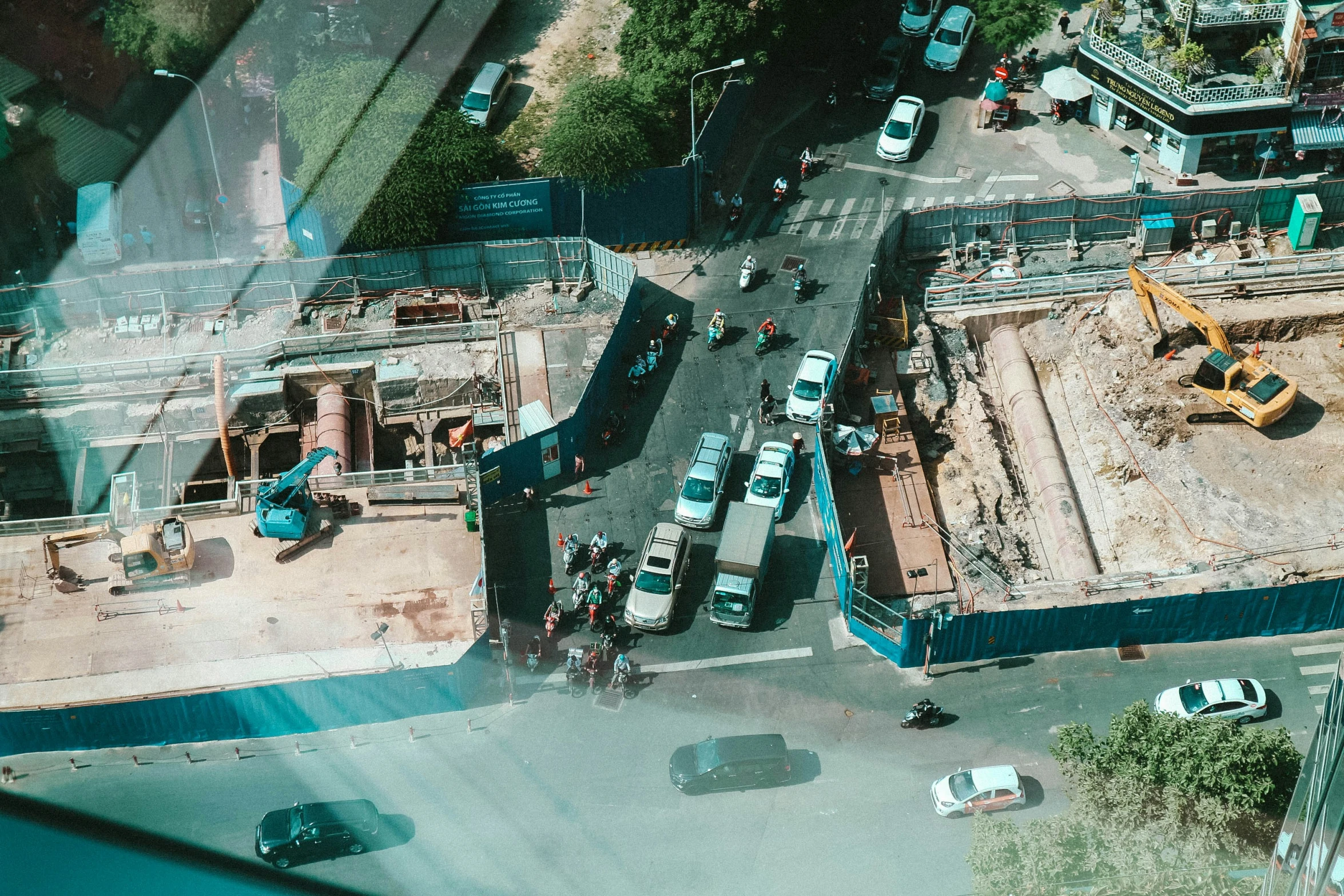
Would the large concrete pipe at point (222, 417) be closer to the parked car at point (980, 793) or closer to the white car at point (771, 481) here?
the white car at point (771, 481)

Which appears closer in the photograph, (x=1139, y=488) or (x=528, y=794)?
(x=528, y=794)

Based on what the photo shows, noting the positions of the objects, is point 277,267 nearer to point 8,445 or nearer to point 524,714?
point 8,445

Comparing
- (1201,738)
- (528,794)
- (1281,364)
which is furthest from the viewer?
(1281,364)

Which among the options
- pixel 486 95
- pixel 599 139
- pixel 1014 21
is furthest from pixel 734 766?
pixel 1014 21

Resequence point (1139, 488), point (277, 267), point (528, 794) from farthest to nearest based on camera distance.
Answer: point (277, 267) → point (1139, 488) → point (528, 794)

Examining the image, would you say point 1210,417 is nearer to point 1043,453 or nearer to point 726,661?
point 1043,453

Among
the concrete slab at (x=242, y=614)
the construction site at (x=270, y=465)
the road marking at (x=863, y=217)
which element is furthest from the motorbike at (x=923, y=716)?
the road marking at (x=863, y=217)

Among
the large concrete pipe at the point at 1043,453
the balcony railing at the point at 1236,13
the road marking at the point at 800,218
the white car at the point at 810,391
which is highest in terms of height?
the balcony railing at the point at 1236,13

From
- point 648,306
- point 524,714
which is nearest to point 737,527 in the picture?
point 524,714
